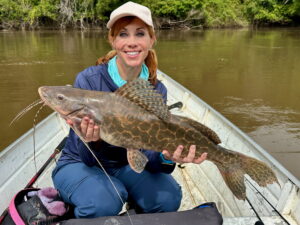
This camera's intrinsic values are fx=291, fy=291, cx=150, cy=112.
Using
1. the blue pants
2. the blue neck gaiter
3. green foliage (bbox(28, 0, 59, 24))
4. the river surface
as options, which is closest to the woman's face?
the blue neck gaiter

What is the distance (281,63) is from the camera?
15578 millimetres

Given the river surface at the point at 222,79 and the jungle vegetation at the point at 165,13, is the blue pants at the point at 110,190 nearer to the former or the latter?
the river surface at the point at 222,79

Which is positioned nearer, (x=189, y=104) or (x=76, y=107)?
(x=76, y=107)

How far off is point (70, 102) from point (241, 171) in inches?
61.9

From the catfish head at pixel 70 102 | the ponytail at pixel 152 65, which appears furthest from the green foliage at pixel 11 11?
the catfish head at pixel 70 102

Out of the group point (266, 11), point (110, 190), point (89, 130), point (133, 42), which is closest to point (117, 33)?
point (133, 42)

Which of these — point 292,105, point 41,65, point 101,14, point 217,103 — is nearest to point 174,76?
point 217,103

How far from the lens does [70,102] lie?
7.41ft

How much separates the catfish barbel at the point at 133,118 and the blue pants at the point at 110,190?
18.5 inches

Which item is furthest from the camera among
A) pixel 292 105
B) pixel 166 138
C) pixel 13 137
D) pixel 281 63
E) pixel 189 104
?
pixel 281 63

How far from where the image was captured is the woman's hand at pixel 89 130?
2.23m

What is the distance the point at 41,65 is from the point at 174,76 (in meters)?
7.36

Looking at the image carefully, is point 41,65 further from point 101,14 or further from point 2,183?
point 101,14

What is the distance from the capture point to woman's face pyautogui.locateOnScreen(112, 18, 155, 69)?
2.75 metres
